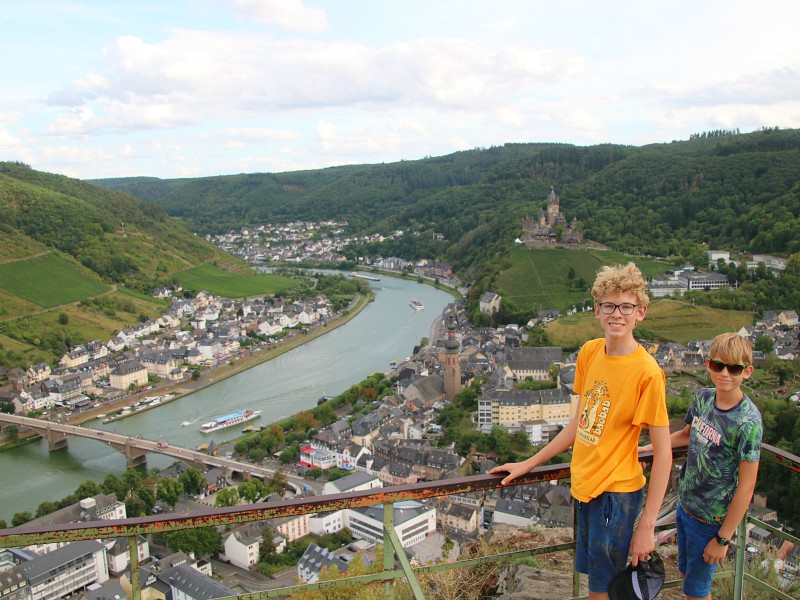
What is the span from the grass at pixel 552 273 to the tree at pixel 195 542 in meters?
15.9

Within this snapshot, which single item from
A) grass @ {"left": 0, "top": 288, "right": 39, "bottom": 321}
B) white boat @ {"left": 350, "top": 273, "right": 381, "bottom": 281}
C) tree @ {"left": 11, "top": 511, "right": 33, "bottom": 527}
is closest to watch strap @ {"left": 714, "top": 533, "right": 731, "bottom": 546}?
tree @ {"left": 11, "top": 511, "right": 33, "bottom": 527}

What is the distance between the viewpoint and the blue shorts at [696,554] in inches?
53.8

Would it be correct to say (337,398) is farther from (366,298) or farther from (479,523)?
(366,298)

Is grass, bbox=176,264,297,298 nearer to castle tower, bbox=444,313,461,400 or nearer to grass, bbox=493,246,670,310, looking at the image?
grass, bbox=493,246,670,310

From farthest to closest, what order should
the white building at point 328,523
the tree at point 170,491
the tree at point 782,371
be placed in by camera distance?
the tree at point 782,371 < the tree at point 170,491 < the white building at point 328,523

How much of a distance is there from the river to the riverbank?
8.8 inches

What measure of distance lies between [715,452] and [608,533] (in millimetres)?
277

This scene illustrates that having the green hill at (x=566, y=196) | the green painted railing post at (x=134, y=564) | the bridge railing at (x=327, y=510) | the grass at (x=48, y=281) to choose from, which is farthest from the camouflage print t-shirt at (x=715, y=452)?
the green hill at (x=566, y=196)

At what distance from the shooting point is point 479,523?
30.2ft

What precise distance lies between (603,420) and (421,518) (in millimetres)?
7444

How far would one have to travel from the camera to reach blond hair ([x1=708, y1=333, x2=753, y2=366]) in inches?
50.9

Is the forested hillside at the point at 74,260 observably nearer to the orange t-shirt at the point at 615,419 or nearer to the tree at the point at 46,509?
the tree at the point at 46,509

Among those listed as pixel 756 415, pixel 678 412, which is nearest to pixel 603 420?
pixel 756 415

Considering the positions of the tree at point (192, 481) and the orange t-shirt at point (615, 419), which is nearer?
the orange t-shirt at point (615, 419)
